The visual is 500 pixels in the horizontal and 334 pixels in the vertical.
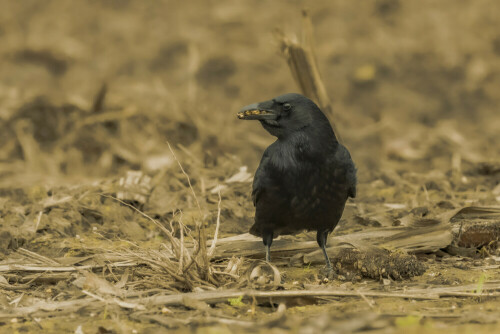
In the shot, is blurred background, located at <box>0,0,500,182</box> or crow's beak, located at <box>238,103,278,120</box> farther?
blurred background, located at <box>0,0,500,182</box>

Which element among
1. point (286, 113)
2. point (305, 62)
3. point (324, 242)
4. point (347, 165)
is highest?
point (305, 62)

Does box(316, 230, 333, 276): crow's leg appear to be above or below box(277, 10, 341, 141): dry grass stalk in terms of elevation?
below

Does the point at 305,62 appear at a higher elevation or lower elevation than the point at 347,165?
higher

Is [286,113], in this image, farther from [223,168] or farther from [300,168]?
[223,168]

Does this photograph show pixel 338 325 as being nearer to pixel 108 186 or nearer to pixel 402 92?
pixel 108 186

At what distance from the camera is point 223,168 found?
20.8 ft

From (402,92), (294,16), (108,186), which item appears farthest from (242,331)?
(294,16)

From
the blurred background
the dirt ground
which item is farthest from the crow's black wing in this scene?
the blurred background

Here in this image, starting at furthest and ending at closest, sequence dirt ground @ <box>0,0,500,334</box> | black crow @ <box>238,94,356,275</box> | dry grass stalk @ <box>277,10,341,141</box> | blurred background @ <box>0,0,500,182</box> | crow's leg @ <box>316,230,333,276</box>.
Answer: blurred background @ <box>0,0,500,182</box>, dry grass stalk @ <box>277,10,341,141</box>, crow's leg @ <box>316,230,333,276</box>, black crow @ <box>238,94,356,275</box>, dirt ground @ <box>0,0,500,334</box>

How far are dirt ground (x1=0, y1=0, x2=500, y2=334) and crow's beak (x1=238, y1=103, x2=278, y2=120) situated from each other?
664 millimetres

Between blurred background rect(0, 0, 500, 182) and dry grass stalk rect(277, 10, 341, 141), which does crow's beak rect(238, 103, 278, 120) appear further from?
blurred background rect(0, 0, 500, 182)

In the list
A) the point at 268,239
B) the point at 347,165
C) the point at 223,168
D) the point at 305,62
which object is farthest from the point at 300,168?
the point at 223,168

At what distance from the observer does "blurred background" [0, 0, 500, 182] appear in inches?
299

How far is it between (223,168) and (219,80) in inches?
140
